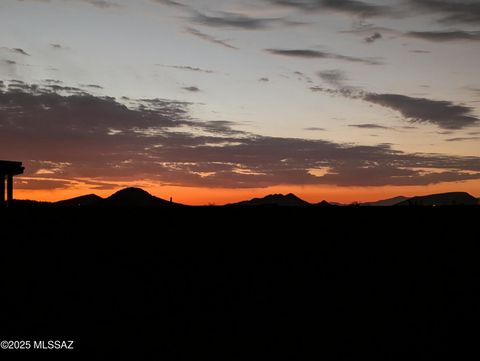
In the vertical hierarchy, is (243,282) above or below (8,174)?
below

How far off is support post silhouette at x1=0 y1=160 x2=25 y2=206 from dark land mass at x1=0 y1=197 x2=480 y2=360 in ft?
16.6

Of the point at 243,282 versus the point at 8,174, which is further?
the point at 8,174

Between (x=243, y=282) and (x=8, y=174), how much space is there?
9.60m

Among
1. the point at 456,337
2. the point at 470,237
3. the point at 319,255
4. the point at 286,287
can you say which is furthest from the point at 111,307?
the point at 470,237

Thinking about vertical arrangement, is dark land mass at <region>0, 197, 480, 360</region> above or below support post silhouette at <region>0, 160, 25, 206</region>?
below

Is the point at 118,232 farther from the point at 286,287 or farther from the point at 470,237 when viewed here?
the point at 470,237

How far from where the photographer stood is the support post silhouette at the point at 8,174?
1619cm

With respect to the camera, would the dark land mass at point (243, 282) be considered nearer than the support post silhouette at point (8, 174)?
Yes

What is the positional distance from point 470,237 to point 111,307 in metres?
7.15

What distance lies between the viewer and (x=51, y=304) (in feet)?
32.7

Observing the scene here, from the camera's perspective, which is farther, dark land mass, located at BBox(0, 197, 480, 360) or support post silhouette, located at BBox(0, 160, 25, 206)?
support post silhouette, located at BBox(0, 160, 25, 206)

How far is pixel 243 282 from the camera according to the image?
10.4 meters

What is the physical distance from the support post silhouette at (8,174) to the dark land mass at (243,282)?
5052mm

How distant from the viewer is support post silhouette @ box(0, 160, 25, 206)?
16.2 meters
